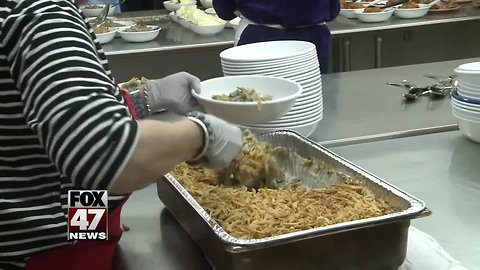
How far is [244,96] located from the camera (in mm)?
1188

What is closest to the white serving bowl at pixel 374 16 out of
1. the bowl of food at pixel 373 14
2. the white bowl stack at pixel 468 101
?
the bowl of food at pixel 373 14

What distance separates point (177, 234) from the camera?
1083 mm

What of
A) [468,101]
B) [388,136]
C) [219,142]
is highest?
[219,142]

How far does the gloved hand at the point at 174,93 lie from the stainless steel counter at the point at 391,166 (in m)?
0.16

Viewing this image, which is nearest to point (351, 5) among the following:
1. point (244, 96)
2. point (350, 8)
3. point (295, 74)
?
Answer: point (350, 8)

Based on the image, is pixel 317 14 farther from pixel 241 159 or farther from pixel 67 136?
pixel 67 136

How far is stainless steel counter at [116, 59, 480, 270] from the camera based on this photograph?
102 cm

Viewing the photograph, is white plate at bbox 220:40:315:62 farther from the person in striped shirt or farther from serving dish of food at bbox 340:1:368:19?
serving dish of food at bbox 340:1:368:19

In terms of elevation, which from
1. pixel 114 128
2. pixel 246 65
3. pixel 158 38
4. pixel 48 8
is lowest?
pixel 158 38

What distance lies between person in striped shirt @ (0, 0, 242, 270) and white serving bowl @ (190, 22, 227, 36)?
1.94 metres

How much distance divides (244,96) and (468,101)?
452mm

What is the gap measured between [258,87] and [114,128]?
1.93 feet

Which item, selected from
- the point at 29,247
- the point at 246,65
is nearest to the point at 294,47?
the point at 246,65

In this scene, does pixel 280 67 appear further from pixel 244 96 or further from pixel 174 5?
pixel 174 5
